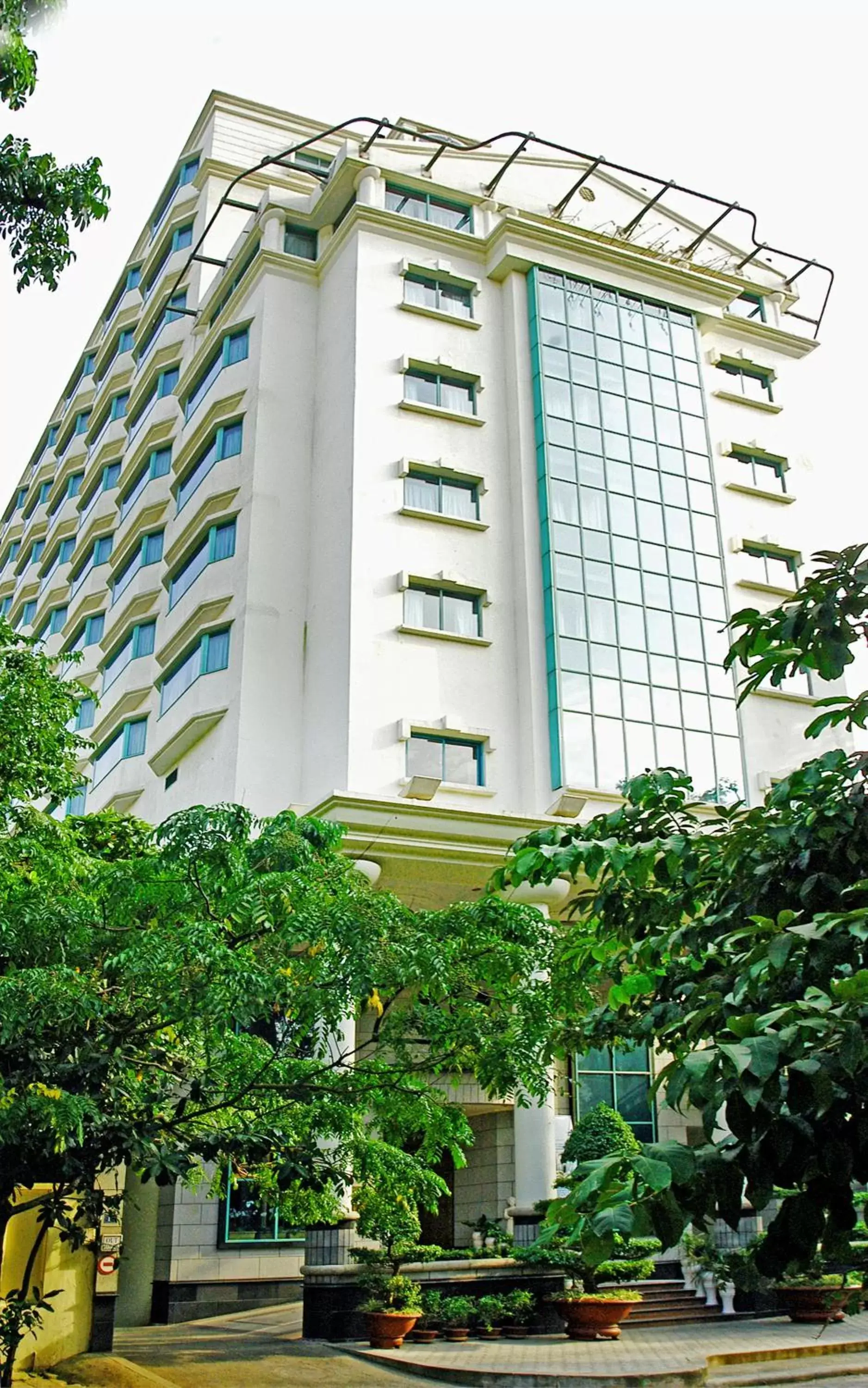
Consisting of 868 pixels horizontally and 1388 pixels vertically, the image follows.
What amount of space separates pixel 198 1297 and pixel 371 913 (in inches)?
452

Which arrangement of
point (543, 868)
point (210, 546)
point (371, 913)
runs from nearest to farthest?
point (543, 868) → point (371, 913) → point (210, 546)

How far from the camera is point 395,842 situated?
17.6 metres

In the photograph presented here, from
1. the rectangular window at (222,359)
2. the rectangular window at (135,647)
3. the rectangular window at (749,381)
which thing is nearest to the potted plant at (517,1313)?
the rectangular window at (135,647)

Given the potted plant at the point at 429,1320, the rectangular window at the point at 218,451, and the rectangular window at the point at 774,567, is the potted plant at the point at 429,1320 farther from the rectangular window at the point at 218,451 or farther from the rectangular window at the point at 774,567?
the rectangular window at the point at 218,451

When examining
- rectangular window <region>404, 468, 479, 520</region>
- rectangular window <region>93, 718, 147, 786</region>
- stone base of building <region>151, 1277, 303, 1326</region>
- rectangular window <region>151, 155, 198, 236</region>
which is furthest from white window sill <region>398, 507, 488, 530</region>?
rectangular window <region>151, 155, 198, 236</region>

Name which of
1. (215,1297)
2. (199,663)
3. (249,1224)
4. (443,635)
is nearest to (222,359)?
(199,663)

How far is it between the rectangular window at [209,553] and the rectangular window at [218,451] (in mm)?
1484

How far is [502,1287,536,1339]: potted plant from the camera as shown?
14469mm

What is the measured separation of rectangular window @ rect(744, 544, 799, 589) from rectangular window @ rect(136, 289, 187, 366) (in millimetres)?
14111

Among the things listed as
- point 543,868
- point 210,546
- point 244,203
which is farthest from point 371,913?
point 244,203

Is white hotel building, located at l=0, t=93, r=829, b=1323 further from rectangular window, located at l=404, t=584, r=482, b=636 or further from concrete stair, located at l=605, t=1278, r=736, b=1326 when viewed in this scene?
concrete stair, located at l=605, t=1278, r=736, b=1326

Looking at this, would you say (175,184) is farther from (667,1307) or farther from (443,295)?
(667,1307)

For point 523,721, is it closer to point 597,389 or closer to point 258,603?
point 258,603

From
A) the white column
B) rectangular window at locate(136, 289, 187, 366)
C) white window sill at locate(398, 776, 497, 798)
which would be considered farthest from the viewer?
rectangular window at locate(136, 289, 187, 366)
